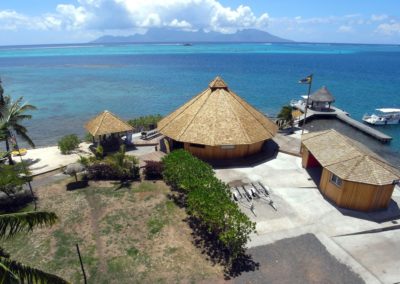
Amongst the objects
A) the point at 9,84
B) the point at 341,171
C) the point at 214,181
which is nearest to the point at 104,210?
the point at 214,181

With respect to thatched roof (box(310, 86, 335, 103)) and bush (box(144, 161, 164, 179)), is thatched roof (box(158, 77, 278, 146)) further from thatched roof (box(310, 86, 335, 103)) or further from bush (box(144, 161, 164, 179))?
thatched roof (box(310, 86, 335, 103))

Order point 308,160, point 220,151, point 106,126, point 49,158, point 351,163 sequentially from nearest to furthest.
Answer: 1. point 351,163
2. point 308,160
3. point 220,151
4. point 106,126
5. point 49,158

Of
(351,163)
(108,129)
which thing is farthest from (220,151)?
(108,129)

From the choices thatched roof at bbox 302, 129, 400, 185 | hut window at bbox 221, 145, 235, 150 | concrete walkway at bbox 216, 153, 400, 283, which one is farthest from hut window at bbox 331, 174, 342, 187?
hut window at bbox 221, 145, 235, 150

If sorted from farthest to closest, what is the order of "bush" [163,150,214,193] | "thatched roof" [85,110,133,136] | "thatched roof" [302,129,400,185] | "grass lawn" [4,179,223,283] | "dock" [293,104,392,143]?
"dock" [293,104,392,143], "thatched roof" [85,110,133,136], "bush" [163,150,214,193], "thatched roof" [302,129,400,185], "grass lawn" [4,179,223,283]

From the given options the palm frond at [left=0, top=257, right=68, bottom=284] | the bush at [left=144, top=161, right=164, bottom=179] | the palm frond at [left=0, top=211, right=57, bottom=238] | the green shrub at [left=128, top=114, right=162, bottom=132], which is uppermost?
the palm frond at [left=0, top=211, right=57, bottom=238]

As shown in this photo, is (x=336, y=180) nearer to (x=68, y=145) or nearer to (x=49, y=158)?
(x=68, y=145)
